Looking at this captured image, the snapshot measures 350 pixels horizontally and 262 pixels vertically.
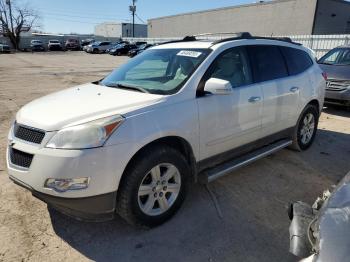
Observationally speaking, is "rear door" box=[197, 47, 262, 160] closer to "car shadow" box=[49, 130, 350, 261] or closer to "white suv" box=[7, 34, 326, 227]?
"white suv" box=[7, 34, 326, 227]

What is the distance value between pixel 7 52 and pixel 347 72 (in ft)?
154

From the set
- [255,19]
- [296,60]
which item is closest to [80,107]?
[296,60]

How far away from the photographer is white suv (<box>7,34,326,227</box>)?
2.71 m

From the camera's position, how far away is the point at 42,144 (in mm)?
2754

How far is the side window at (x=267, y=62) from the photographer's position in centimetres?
416

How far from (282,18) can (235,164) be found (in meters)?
36.1

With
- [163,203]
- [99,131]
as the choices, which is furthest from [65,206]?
[163,203]

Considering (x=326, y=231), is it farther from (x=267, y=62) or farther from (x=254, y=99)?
(x=267, y=62)

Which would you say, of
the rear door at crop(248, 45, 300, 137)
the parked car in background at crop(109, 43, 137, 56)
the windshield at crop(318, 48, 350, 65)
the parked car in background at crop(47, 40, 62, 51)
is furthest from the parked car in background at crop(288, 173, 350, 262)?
the parked car in background at crop(47, 40, 62, 51)

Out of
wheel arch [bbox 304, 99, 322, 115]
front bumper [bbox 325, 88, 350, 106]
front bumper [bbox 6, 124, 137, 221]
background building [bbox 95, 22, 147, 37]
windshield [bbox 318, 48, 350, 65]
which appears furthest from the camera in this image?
background building [bbox 95, 22, 147, 37]

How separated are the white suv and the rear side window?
48 mm

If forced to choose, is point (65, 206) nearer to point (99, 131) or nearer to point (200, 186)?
point (99, 131)

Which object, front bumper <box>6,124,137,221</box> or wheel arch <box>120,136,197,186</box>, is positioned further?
wheel arch <box>120,136,197,186</box>

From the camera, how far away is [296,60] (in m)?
5.01
